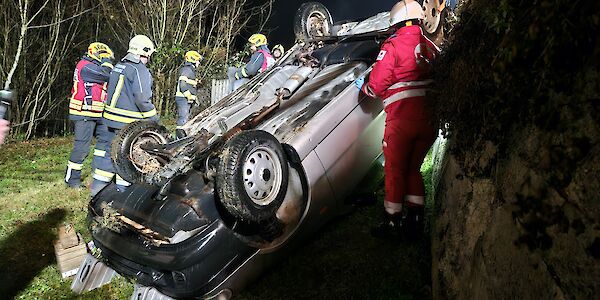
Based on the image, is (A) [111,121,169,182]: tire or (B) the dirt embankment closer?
(B) the dirt embankment

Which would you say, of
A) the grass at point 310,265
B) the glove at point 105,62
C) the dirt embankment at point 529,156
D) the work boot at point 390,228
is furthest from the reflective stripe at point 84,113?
the dirt embankment at point 529,156

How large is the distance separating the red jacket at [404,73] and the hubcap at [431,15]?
3.08ft

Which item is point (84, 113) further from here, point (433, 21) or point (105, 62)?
point (433, 21)

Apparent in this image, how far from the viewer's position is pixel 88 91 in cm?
563

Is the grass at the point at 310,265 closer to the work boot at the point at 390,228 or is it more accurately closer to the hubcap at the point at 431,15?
the work boot at the point at 390,228

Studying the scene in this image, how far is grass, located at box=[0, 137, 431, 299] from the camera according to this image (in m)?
2.96

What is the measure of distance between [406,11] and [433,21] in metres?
1.07

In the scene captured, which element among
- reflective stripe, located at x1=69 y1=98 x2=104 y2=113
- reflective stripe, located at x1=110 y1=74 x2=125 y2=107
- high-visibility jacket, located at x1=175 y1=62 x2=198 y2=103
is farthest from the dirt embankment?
high-visibility jacket, located at x1=175 y1=62 x2=198 y2=103

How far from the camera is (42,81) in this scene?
1106 cm

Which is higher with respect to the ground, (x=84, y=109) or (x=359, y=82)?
(x=359, y=82)

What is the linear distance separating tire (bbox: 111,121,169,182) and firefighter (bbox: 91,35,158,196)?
4.56 feet

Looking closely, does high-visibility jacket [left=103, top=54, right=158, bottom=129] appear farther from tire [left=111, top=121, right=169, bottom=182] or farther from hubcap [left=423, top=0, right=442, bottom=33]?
hubcap [left=423, top=0, right=442, bottom=33]

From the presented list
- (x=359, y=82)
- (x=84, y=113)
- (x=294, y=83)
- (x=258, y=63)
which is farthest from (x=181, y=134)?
(x=258, y=63)

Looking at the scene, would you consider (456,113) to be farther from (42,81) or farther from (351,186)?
(42,81)
